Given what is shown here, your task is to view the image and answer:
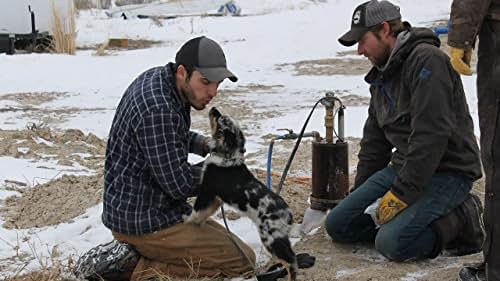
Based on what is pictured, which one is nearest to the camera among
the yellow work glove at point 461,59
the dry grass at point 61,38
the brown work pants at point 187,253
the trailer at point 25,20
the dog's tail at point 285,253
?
the yellow work glove at point 461,59

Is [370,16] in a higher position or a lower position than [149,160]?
higher

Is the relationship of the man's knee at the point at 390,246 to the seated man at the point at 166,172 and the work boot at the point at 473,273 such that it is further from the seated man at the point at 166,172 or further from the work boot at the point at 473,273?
the seated man at the point at 166,172

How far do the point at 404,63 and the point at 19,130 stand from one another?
5.22 metres

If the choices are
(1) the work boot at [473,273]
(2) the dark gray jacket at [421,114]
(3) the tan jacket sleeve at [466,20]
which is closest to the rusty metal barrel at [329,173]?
(2) the dark gray jacket at [421,114]

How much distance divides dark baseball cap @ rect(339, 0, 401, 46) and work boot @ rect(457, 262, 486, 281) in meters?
1.38

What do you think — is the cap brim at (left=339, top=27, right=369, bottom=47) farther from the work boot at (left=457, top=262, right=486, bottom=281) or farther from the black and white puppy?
the work boot at (left=457, top=262, right=486, bottom=281)

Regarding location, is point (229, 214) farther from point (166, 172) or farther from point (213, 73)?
point (213, 73)

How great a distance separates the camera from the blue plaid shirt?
381 centimetres

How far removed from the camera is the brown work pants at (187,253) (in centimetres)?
407

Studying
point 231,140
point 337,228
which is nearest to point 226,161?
point 231,140

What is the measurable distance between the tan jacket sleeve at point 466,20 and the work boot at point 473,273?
109 cm

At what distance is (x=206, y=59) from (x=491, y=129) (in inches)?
55.9

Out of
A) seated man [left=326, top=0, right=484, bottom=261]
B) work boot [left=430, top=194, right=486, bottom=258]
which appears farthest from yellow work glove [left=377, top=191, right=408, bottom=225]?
work boot [left=430, top=194, right=486, bottom=258]

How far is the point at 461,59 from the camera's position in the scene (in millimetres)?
3621
